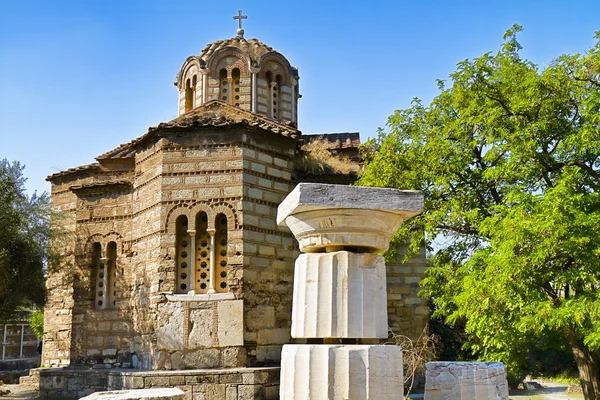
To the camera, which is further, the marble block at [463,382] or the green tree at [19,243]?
→ the green tree at [19,243]

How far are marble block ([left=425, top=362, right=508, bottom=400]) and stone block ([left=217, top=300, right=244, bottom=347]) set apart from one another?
471 cm

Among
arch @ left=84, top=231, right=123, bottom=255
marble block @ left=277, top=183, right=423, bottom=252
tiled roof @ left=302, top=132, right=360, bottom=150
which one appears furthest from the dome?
marble block @ left=277, top=183, right=423, bottom=252

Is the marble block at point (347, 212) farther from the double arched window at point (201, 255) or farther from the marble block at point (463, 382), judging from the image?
the double arched window at point (201, 255)

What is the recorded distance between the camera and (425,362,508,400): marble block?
557cm

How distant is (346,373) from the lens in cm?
382

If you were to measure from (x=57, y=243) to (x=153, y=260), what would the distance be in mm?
3792

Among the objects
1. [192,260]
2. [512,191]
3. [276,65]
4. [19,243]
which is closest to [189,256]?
[192,260]

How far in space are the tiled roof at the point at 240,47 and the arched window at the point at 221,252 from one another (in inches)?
243

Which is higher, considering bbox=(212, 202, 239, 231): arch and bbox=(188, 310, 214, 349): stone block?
bbox=(212, 202, 239, 231): arch

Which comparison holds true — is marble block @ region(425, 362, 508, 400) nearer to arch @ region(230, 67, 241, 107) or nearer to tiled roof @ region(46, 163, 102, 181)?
tiled roof @ region(46, 163, 102, 181)

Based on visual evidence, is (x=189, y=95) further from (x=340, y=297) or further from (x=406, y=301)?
(x=340, y=297)

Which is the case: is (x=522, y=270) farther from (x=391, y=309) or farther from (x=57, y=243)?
(x=57, y=243)

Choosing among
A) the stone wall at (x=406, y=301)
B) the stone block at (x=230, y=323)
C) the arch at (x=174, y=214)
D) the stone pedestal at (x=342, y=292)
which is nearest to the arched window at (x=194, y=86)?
the arch at (x=174, y=214)

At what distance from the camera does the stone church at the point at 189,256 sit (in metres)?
9.97
